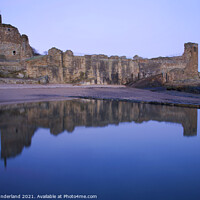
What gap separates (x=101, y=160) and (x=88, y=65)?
53.5 feet

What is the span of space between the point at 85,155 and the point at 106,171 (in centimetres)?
52

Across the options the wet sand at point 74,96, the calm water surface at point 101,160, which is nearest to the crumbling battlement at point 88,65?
the wet sand at point 74,96

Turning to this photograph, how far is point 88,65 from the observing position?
18.2 metres

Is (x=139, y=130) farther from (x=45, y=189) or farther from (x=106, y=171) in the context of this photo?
(x=45, y=189)

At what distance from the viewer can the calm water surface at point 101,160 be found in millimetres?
1768

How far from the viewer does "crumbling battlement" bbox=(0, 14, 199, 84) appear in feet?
53.6

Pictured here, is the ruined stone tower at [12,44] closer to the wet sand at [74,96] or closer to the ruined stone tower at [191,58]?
the wet sand at [74,96]

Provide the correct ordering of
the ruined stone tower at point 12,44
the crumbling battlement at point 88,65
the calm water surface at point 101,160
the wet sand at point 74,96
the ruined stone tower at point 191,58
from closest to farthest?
the calm water surface at point 101,160, the wet sand at point 74,96, the crumbling battlement at point 88,65, the ruined stone tower at point 12,44, the ruined stone tower at point 191,58

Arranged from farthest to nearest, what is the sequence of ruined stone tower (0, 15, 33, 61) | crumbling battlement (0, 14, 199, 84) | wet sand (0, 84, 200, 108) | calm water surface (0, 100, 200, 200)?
1. ruined stone tower (0, 15, 33, 61)
2. crumbling battlement (0, 14, 199, 84)
3. wet sand (0, 84, 200, 108)
4. calm water surface (0, 100, 200, 200)

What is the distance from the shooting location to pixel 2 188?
5.72ft

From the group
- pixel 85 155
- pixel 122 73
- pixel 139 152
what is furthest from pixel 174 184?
pixel 122 73

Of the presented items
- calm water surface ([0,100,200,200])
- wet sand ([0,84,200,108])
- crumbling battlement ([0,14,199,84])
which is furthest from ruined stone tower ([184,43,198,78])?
calm water surface ([0,100,200,200])

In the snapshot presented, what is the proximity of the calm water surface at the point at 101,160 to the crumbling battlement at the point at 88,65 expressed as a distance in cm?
1279

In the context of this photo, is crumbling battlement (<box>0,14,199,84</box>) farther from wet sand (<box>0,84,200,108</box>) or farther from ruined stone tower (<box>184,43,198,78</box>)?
wet sand (<box>0,84,200,108</box>)
